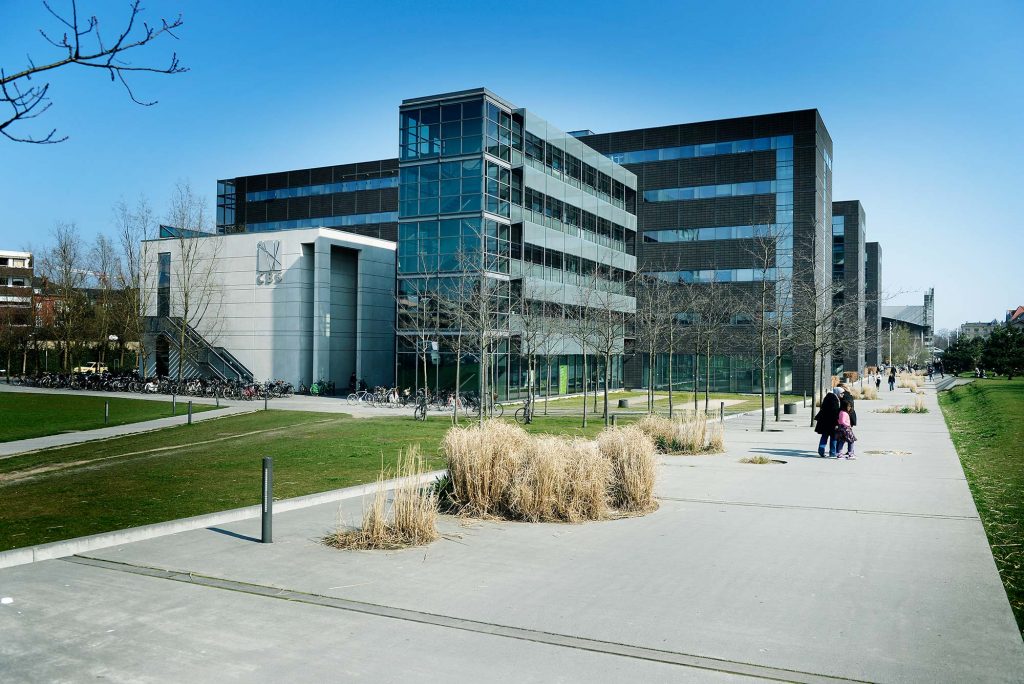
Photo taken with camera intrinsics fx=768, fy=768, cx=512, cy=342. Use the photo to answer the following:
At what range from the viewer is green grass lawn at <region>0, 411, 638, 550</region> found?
421 inches

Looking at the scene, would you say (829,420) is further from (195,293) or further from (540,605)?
(195,293)

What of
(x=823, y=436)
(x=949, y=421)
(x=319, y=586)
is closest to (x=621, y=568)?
(x=319, y=586)

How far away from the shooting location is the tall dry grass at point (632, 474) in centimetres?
1132

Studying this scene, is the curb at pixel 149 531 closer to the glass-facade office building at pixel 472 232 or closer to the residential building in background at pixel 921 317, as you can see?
the glass-facade office building at pixel 472 232

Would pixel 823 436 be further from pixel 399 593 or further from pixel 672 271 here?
pixel 672 271

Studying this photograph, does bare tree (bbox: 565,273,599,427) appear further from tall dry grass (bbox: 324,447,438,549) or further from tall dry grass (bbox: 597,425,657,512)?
tall dry grass (bbox: 324,447,438,549)

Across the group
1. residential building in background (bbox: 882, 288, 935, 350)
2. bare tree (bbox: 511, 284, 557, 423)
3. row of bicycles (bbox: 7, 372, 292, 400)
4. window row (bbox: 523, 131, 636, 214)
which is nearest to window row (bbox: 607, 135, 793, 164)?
window row (bbox: 523, 131, 636, 214)

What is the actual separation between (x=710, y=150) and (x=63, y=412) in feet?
157

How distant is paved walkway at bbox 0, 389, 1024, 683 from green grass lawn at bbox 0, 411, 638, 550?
1.99 m

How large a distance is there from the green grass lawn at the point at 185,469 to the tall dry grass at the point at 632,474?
4768mm

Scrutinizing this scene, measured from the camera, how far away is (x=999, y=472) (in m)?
15.1

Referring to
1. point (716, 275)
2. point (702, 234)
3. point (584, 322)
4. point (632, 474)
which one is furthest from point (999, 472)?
point (702, 234)

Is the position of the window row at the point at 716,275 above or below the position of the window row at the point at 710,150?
below

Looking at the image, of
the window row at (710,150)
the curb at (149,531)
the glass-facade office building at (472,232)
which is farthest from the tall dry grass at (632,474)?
the window row at (710,150)
